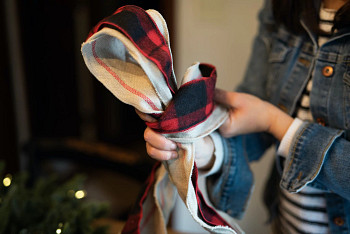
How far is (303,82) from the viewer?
1.82ft

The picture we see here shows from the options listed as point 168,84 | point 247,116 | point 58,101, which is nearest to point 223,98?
point 247,116

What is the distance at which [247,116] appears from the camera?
51cm

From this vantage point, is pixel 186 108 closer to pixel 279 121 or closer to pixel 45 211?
pixel 279 121

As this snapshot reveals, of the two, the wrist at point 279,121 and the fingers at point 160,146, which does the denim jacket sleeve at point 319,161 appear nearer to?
the wrist at point 279,121

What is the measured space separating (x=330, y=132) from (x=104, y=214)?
45cm

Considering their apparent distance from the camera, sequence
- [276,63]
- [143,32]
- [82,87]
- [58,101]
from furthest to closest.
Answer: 1. [82,87]
2. [58,101]
3. [276,63]
4. [143,32]

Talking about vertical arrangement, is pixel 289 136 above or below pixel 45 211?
above

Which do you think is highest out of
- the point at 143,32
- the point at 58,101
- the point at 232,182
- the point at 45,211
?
the point at 143,32

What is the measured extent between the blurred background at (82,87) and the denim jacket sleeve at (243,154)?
321mm

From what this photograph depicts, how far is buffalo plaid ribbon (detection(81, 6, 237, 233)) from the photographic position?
0.36 meters

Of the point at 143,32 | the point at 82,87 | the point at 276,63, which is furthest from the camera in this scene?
the point at 82,87

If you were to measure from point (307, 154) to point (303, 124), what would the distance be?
5 centimetres

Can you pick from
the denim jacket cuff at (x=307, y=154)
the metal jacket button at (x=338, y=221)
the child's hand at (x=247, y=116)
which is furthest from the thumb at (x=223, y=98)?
the metal jacket button at (x=338, y=221)

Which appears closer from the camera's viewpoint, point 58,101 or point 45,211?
point 45,211
